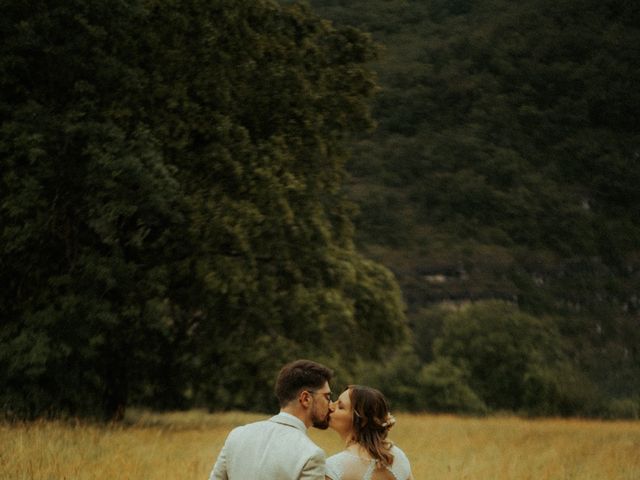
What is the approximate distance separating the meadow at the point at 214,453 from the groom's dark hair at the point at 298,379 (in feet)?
17.3

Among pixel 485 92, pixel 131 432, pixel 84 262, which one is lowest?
pixel 485 92

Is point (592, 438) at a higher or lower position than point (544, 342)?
higher

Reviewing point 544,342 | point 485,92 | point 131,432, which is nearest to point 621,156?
point 485,92

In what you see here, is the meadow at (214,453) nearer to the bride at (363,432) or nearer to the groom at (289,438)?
the bride at (363,432)

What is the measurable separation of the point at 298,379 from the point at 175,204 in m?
15.6

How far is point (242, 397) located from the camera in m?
20.7

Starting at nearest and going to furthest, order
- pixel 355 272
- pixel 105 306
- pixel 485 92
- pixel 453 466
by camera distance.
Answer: pixel 453 466 < pixel 105 306 < pixel 355 272 < pixel 485 92

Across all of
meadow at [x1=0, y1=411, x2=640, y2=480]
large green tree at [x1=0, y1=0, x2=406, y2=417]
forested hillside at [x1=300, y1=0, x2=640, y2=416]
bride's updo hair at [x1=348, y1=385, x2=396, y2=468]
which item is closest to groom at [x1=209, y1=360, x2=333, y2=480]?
bride's updo hair at [x1=348, y1=385, x2=396, y2=468]

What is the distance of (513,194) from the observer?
93.5 m

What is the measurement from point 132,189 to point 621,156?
3327 inches

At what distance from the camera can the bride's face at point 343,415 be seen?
204 inches

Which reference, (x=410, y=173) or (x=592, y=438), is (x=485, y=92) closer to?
(x=410, y=173)

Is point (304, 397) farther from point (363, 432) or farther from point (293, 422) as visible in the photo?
point (363, 432)

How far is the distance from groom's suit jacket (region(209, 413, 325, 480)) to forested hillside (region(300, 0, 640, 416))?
176ft
